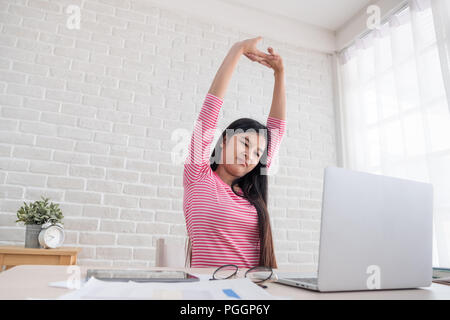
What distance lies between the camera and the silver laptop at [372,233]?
606 millimetres

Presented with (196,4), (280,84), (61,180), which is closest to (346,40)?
(196,4)

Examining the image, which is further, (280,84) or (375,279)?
(280,84)

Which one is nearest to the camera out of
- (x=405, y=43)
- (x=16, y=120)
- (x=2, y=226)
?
(x=2, y=226)

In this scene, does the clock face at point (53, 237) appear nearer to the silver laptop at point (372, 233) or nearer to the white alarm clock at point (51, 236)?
the white alarm clock at point (51, 236)

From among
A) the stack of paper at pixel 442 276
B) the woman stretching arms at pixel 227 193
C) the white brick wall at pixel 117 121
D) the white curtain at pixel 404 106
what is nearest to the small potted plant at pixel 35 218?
the white brick wall at pixel 117 121

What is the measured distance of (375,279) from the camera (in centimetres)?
66

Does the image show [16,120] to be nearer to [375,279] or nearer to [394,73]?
[375,279]

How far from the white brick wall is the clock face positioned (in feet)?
0.88

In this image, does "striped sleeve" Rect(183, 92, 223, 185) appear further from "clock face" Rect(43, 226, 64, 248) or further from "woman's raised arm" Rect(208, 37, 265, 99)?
"clock face" Rect(43, 226, 64, 248)

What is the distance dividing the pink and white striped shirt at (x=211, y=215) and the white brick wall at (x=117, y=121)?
979 millimetres

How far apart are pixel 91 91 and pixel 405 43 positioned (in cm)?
243

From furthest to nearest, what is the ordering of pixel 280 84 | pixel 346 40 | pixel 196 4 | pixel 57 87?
pixel 346 40 → pixel 196 4 → pixel 57 87 → pixel 280 84

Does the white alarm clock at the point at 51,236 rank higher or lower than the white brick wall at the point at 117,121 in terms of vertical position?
lower

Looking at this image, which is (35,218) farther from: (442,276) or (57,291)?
(442,276)
